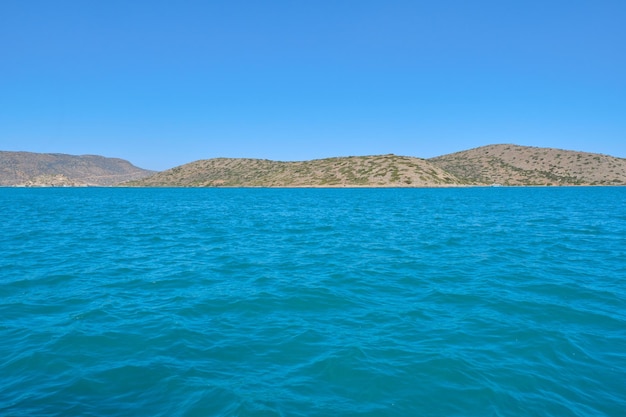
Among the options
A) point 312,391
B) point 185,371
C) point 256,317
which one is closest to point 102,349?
point 185,371

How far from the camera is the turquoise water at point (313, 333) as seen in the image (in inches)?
348

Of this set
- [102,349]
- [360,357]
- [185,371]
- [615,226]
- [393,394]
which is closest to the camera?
[393,394]

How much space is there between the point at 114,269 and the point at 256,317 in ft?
41.5

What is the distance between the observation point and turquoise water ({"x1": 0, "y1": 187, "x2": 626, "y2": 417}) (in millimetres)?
8836

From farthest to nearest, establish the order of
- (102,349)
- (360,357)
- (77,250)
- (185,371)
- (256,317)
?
1. (77,250)
2. (256,317)
3. (102,349)
4. (360,357)
5. (185,371)

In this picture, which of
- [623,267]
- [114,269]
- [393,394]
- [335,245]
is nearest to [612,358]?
[393,394]

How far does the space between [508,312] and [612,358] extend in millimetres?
4002

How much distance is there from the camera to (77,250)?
28.4m

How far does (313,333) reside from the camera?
12.8 meters

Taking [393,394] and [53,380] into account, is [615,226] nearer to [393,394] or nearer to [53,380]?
[393,394]

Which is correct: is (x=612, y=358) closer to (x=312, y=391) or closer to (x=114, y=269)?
(x=312, y=391)

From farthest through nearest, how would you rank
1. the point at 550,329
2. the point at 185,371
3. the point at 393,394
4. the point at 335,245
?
the point at 335,245
the point at 550,329
the point at 185,371
the point at 393,394

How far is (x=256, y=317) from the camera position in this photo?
47.1 feet

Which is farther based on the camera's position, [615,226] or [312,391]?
[615,226]
